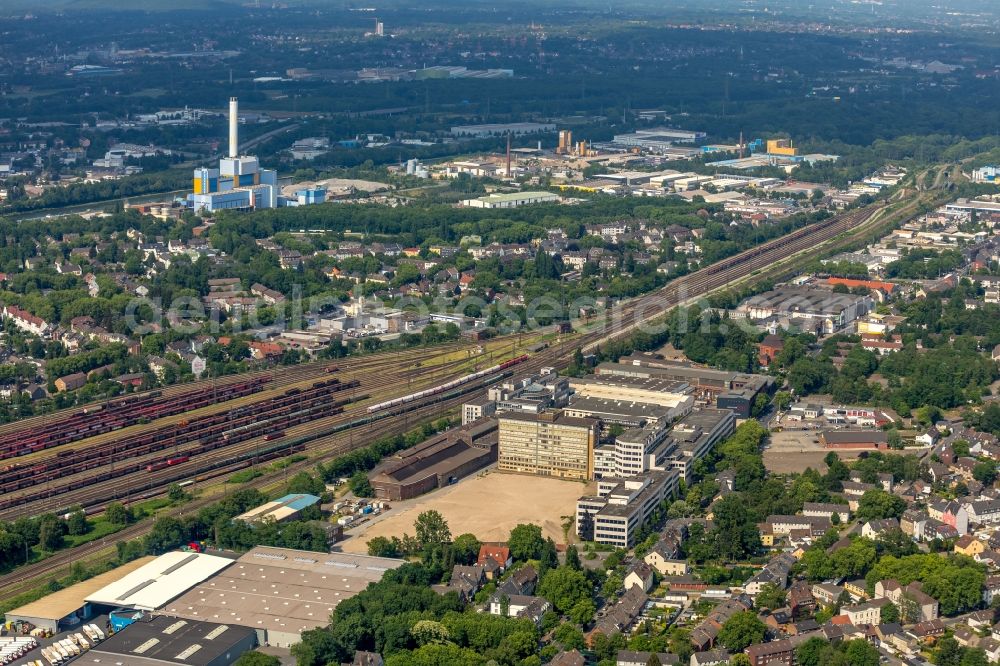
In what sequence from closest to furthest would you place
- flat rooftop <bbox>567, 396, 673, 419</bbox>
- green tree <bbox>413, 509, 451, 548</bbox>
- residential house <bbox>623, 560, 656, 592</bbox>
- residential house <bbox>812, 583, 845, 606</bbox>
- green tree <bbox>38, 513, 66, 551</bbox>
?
residential house <bbox>812, 583, 845, 606</bbox>, residential house <bbox>623, 560, 656, 592</bbox>, green tree <bbox>413, 509, 451, 548</bbox>, green tree <bbox>38, 513, 66, 551</bbox>, flat rooftop <bbox>567, 396, 673, 419</bbox>

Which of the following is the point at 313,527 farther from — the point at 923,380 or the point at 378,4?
the point at 378,4

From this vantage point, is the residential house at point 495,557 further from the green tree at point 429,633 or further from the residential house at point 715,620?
the residential house at point 715,620

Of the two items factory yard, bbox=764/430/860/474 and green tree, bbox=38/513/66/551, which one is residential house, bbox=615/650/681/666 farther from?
green tree, bbox=38/513/66/551

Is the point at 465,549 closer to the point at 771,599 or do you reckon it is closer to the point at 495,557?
the point at 495,557

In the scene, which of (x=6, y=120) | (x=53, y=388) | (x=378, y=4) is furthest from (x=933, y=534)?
(x=378, y=4)

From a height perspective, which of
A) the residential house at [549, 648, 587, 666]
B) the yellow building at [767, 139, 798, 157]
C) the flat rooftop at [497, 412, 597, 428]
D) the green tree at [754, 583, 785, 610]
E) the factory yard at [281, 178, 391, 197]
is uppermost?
the flat rooftop at [497, 412, 597, 428]

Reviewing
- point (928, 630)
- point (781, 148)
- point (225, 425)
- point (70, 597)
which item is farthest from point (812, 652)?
point (781, 148)

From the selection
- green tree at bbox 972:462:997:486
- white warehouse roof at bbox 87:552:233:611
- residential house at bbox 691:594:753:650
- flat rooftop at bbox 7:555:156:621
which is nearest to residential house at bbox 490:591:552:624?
residential house at bbox 691:594:753:650
